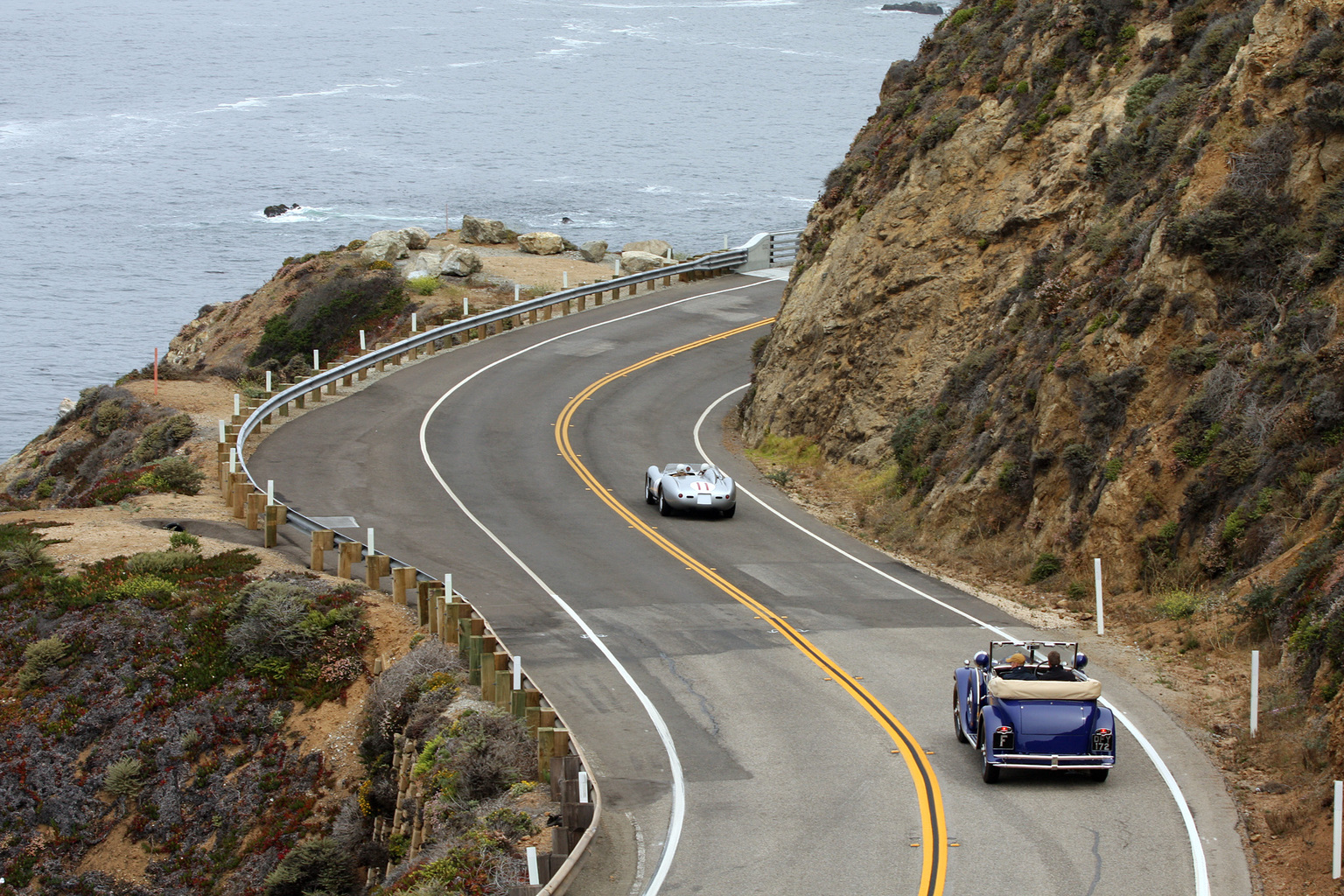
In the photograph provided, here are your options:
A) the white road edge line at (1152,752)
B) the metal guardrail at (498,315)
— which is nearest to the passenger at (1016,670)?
the white road edge line at (1152,752)

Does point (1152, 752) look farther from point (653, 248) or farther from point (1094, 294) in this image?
point (653, 248)

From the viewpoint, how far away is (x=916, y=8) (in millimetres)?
193375

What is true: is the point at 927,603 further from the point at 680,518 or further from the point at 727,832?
the point at 727,832

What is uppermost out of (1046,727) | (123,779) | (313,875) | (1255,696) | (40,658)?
(1046,727)

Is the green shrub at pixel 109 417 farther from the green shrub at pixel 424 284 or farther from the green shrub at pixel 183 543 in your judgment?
the green shrub at pixel 183 543

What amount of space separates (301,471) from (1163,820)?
21.8 meters

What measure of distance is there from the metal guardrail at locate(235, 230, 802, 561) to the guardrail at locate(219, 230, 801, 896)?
4 cm

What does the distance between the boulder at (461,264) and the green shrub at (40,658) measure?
1225 inches

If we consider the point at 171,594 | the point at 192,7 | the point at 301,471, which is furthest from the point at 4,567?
the point at 192,7

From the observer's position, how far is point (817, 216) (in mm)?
41031

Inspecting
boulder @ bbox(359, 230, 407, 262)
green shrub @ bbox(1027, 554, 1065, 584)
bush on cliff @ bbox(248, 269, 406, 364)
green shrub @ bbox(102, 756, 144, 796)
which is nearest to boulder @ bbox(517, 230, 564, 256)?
boulder @ bbox(359, 230, 407, 262)

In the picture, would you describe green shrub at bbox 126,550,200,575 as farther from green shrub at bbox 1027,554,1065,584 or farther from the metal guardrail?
green shrub at bbox 1027,554,1065,584

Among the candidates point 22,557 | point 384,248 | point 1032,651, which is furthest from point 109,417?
point 1032,651

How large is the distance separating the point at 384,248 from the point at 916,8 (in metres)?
158
